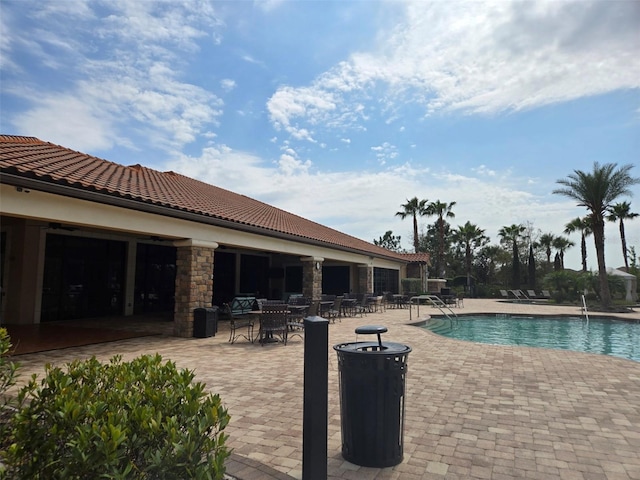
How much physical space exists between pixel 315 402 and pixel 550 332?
14690mm

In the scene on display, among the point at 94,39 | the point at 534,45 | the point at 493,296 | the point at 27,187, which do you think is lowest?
the point at 493,296

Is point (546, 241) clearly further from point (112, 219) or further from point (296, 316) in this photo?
point (112, 219)

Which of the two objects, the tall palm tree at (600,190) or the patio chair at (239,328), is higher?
the tall palm tree at (600,190)

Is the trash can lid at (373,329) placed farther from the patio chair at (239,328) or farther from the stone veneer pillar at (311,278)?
the stone veneer pillar at (311,278)

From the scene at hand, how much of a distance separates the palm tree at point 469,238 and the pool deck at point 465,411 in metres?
37.2


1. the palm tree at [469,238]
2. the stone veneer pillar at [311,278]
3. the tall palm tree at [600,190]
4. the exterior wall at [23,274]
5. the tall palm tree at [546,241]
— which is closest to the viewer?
the exterior wall at [23,274]

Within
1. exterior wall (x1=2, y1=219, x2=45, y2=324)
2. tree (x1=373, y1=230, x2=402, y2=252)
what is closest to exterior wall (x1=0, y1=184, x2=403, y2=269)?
exterior wall (x1=2, y1=219, x2=45, y2=324)

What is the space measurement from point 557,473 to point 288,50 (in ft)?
32.4

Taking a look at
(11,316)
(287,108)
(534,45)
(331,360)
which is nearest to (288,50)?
(287,108)

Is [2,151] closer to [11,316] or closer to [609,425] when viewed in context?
[11,316]

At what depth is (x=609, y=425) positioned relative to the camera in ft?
13.9

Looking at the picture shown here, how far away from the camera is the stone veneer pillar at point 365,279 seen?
22.6m

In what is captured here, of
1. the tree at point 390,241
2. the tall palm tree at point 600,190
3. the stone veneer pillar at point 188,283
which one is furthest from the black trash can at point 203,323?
the tree at point 390,241

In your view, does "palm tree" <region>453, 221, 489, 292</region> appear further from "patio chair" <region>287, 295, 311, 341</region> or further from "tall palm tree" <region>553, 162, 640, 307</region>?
"patio chair" <region>287, 295, 311, 341</region>
